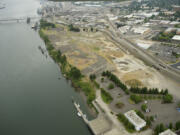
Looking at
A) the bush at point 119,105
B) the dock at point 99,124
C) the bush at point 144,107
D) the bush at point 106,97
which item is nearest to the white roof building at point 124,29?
the bush at point 106,97

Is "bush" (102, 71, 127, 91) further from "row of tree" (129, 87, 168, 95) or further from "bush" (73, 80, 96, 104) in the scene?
"bush" (73, 80, 96, 104)

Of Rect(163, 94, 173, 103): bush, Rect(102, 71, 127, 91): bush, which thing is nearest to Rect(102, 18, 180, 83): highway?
Rect(163, 94, 173, 103): bush

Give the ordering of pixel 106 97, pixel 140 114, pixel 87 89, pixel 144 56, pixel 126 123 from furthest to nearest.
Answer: pixel 144 56 → pixel 87 89 → pixel 106 97 → pixel 140 114 → pixel 126 123

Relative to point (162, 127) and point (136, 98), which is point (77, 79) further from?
point (162, 127)

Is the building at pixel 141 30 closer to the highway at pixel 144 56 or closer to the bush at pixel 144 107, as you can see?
the highway at pixel 144 56

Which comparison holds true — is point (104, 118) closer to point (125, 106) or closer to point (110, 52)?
point (125, 106)

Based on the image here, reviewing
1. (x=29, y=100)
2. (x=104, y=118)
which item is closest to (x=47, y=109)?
(x=29, y=100)

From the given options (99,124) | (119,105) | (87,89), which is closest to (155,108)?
(119,105)

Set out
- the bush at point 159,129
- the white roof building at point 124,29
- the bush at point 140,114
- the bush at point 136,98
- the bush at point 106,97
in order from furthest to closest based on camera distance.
Result: the white roof building at point 124,29 < the bush at point 106,97 < the bush at point 136,98 < the bush at point 140,114 < the bush at point 159,129
